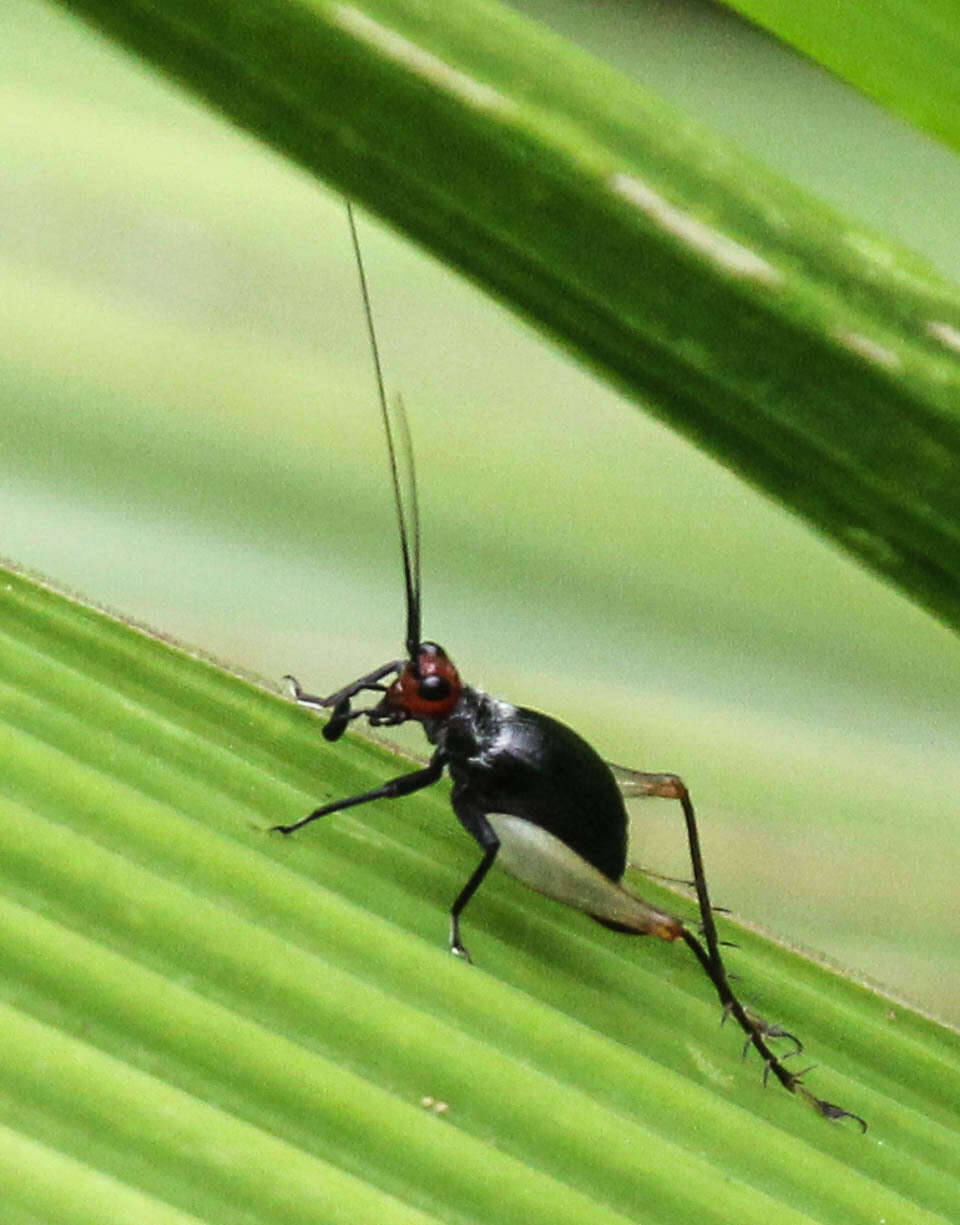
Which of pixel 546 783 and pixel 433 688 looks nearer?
pixel 546 783

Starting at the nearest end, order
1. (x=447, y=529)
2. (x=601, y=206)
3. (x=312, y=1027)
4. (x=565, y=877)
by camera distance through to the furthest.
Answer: (x=601, y=206) → (x=312, y=1027) → (x=565, y=877) → (x=447, y=529)

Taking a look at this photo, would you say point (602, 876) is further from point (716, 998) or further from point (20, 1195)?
point (20, 1195)

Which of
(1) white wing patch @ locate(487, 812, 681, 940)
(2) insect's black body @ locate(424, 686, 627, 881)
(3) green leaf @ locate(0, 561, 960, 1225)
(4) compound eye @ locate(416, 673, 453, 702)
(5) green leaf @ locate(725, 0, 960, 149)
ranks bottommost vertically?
(3) green leaf @ locate(0, 561, 960, 1225)

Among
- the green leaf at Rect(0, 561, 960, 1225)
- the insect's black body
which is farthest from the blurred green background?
the green leaf at Rect(0, 561, 960, 1225)

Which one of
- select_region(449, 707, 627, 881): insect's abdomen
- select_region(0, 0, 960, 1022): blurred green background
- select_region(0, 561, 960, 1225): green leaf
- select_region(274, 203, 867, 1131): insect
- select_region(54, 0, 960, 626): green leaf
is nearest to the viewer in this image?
select_region(54, 0, 960, 626): green leaf

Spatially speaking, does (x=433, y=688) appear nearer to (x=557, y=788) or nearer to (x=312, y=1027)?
(x=557, y=788)

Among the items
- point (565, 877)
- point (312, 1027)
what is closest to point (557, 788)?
point (565, 877)

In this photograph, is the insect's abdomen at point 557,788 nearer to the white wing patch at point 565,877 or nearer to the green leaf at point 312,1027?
the white wing patch at point 565,877

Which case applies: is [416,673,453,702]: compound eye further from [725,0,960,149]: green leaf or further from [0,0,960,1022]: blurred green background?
[725,0,960,149]: green leaf
